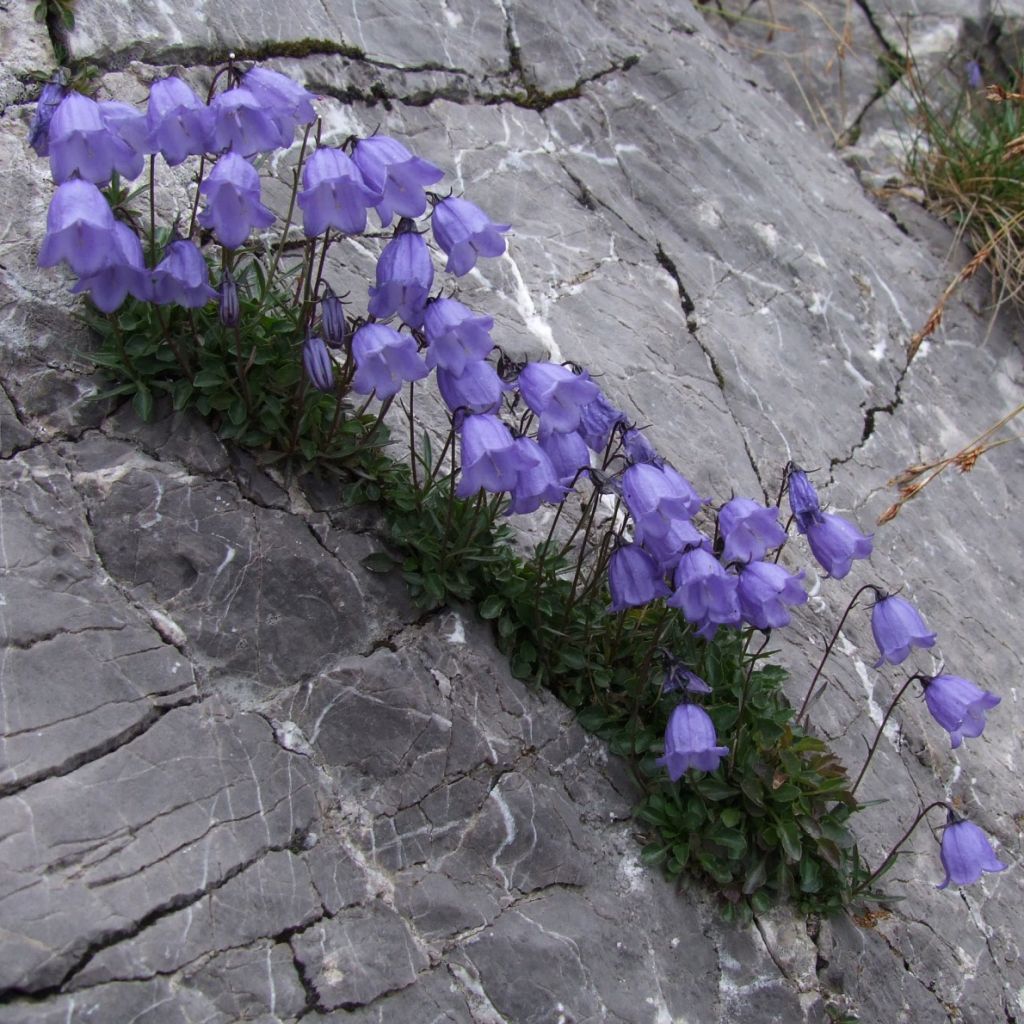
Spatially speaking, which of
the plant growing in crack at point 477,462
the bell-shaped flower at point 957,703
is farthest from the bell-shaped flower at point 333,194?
the bell-shaped flower at point 957,703

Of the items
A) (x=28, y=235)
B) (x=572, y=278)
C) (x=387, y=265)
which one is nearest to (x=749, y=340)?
(x=572, y=278)

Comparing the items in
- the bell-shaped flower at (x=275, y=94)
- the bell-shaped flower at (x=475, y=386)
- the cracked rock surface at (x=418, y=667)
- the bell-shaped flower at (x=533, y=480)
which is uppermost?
the bell-shaped flower at (x=275, y=94)

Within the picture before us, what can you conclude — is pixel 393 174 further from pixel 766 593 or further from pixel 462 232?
pixel 766 593

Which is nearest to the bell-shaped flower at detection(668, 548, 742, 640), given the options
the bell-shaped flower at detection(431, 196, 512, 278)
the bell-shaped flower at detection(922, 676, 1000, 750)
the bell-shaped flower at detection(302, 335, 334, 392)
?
the bell-shaped flower at detection(922, 676, 1000, 750)

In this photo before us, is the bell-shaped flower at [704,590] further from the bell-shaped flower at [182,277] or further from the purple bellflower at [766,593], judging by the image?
the bell-shaped flower at [182,277]

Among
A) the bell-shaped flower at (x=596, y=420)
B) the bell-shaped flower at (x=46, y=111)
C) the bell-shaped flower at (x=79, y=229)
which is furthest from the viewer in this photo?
the bell-shaped flower at (x=596, y=420)

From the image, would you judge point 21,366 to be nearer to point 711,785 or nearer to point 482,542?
point 482,542

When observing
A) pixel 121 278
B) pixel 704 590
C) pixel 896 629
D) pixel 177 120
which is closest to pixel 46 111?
pixel 177 120
